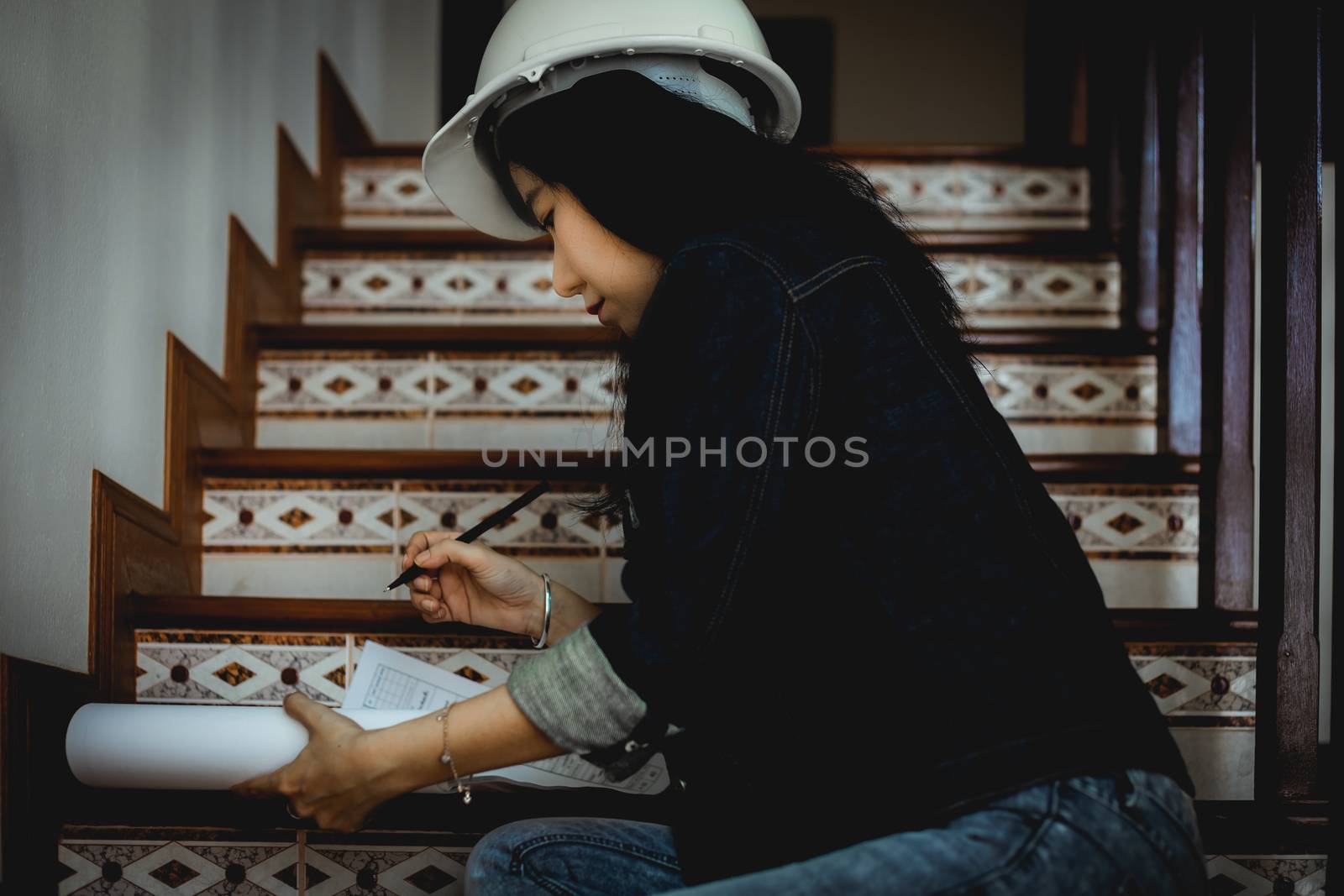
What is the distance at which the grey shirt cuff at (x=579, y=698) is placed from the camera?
779 mm

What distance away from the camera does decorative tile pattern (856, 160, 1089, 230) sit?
2.48 m

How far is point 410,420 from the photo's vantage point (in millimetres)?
1938

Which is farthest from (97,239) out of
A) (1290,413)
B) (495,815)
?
(1290,413)

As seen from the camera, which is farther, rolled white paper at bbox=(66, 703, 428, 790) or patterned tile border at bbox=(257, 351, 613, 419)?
patterned tile border at bbox=(257, 351, 613, 419)

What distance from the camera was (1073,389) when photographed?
6.46ft

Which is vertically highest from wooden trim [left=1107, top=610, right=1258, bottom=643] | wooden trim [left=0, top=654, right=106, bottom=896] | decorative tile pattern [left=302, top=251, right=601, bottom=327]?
decorative tile pattern [left=302, top=251, right=601, bottom=327]

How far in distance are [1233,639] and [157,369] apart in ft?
4.69

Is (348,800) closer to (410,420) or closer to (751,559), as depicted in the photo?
(751,559)

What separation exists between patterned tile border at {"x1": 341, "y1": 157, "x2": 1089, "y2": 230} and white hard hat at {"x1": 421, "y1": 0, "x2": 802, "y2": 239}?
4.38ft

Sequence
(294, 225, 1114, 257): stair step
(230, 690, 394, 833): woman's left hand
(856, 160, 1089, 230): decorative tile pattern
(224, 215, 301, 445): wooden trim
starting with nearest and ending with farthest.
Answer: (230, 690, 394, 833): woman's left hand < (224, 215, 301, 445): wooden trim < (294, 225, 1114, 257): stair step < (856, 160, 1089, 230): decorative tile pattern

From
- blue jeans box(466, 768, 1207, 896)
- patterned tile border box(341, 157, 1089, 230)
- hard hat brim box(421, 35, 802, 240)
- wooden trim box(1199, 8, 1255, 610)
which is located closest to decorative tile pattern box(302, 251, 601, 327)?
patterned tile border box(341, 157, 1089, 230)

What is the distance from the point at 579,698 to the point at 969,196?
1987mm

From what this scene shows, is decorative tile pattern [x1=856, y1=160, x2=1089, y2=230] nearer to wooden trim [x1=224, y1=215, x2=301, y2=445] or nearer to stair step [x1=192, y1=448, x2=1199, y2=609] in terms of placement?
stair step [x1=192, y1=448, x2=1199, y2=609]

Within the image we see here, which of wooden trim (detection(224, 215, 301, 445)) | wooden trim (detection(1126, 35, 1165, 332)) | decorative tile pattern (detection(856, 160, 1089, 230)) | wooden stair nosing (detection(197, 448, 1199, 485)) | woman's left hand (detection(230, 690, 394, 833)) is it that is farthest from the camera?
decorative tile pattern (detection(856, 160, 1089, 230))
